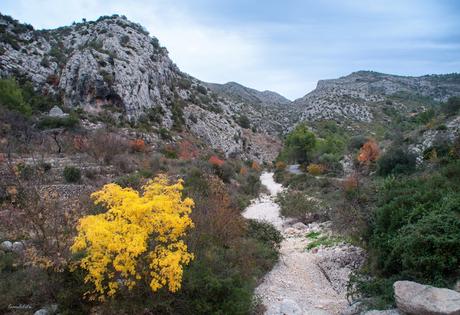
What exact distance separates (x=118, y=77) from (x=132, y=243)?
32101 millimetres

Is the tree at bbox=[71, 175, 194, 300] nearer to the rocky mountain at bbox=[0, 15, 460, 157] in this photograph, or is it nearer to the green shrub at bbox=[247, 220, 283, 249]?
the green shrub at bbox=[247, 220, 283, 249]

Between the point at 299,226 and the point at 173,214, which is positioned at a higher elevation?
the point at 173,214

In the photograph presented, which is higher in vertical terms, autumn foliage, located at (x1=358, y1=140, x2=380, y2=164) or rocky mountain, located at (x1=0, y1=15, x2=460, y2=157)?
rocky mountain, located at (x1=0, y1=15, x2=460, y2=157)

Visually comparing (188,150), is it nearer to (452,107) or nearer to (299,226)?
(299,226)

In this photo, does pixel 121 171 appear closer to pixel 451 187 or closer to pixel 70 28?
pixel 451 187

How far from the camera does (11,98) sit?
2569 centimetres

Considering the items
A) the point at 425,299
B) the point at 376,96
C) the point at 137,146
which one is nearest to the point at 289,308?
the point at 425,299

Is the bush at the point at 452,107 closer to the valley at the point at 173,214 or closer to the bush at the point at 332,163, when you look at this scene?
the valley at the point at 173,214

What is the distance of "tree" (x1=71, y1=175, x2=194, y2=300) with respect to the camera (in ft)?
16.5

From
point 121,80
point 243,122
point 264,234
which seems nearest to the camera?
point 264,234

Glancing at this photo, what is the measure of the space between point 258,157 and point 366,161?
23.7m

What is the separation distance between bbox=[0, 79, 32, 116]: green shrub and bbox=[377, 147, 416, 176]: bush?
2501 cm

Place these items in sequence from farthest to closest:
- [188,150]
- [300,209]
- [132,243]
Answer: [188,150], [300,209], [132,243]

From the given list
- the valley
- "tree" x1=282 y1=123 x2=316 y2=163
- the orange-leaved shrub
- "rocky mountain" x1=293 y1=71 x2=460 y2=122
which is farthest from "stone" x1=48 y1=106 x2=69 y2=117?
"rocky mountain" x1=293 y1=71 x2=460 y2=122
